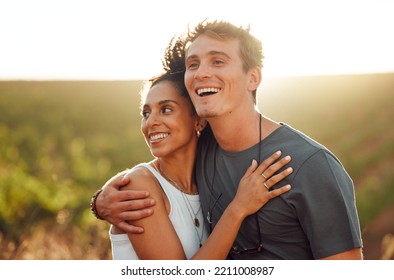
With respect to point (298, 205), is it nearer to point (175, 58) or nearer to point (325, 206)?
point (325, 206)

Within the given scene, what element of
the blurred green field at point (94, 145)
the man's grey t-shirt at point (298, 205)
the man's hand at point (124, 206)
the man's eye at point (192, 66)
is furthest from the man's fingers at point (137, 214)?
the blurred green field at point (94, 145)

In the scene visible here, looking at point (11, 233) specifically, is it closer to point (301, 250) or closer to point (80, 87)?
point (301, 250)

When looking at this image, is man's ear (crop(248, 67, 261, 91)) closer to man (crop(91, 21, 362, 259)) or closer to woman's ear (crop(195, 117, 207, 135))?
→ man (crop(91, 21, 362, 259))

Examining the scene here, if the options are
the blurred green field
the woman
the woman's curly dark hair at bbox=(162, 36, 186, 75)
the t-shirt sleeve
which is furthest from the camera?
the blurred green field

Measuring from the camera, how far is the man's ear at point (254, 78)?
355 centimetres

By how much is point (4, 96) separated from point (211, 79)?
83.9 ft

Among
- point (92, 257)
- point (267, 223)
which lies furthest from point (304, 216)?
point (92, 257)

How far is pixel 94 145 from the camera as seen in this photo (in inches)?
704

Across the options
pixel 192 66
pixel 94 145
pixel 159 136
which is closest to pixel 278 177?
pixel 159 136

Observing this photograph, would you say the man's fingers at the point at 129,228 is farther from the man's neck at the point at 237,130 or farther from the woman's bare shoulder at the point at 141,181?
the man's neck at the point at 237,130

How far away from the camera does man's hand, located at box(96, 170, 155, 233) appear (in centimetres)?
315

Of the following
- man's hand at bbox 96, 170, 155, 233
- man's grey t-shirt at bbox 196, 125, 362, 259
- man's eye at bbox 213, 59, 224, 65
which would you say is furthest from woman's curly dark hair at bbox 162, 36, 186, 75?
man's hand at bbox 96, 170, 155, 233

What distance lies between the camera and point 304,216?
2955mm

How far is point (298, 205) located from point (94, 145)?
50.3 feet
